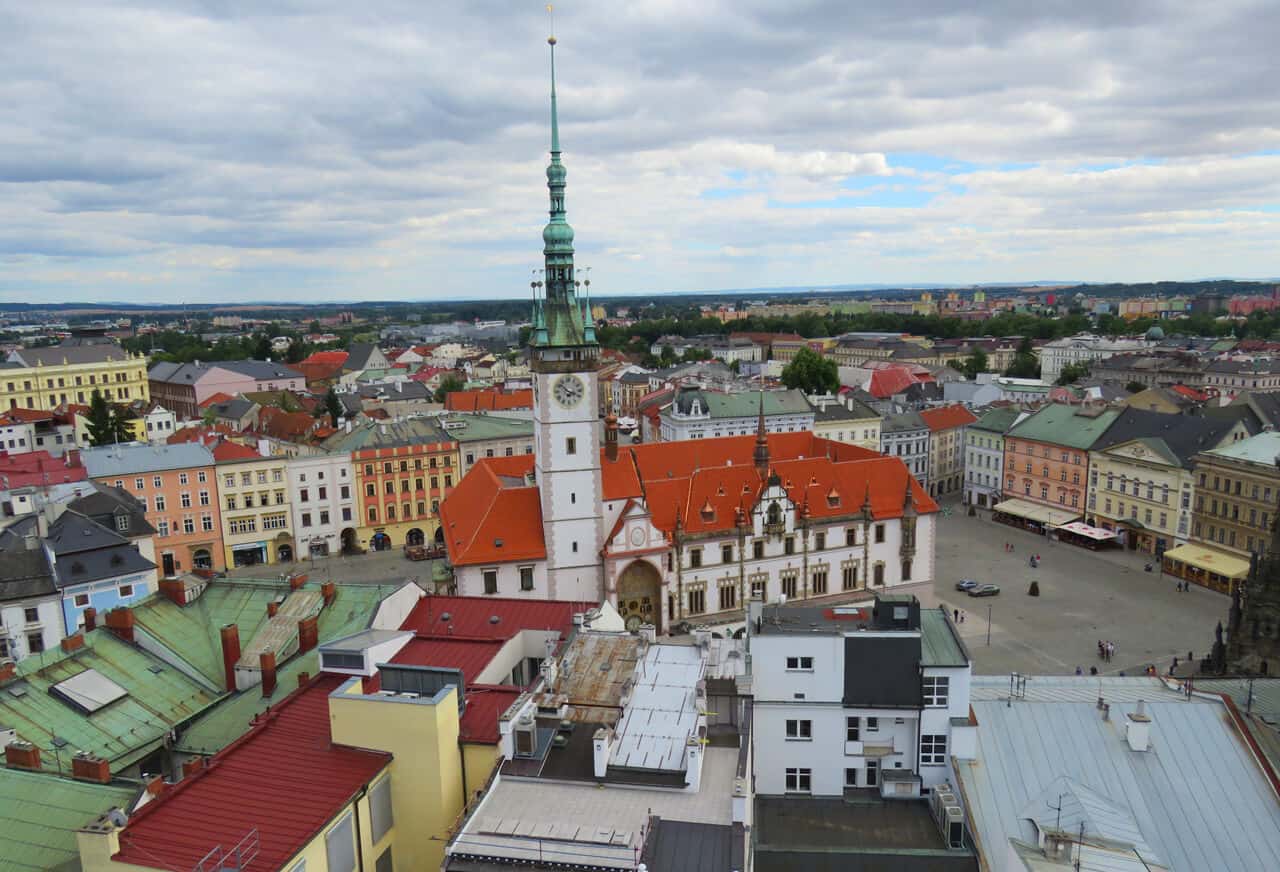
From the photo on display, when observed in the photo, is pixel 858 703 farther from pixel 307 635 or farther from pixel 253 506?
pixel 253 506

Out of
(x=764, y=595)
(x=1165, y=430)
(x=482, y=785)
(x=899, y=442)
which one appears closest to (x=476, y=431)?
(x=764, y=595)

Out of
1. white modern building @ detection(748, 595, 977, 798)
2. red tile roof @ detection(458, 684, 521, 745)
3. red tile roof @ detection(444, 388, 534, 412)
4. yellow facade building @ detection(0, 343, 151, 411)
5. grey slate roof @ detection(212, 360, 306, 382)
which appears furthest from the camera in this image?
grey slate roof @ detection(212, 360, 306, 382)

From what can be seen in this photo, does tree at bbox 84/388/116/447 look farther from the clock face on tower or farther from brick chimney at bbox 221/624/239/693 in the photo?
brick chimney at bbox 221/624/239/693

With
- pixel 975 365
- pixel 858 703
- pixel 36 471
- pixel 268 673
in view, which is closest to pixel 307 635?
pixel 268 673

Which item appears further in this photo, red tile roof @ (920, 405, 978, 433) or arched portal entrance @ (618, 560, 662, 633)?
red tile roof @ (920, 405, 978, 433)

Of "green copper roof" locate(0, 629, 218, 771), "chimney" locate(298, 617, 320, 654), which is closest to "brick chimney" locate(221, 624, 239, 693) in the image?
"green copper roof" locate(0, 629, 218, 771)

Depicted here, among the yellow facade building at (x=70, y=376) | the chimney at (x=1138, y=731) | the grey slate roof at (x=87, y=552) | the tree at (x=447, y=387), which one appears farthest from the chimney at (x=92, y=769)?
the tree at (x=447, y=387)

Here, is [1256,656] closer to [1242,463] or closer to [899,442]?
[1242,463]
